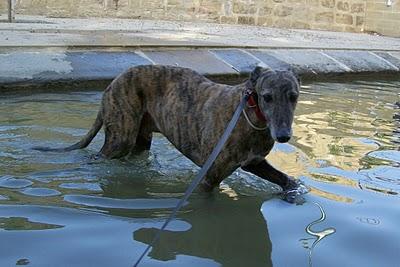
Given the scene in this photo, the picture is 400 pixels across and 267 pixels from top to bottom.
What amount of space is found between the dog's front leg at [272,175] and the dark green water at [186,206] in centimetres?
11

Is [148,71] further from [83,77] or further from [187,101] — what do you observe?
[83,77]

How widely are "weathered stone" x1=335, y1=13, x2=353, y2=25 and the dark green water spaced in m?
12.7

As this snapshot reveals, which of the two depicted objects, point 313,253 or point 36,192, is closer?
point 313,253

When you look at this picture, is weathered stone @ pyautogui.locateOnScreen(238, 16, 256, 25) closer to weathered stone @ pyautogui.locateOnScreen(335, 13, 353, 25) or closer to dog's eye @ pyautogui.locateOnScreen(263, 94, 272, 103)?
weathered stone @ pyautogui.locateOnScreen(335, 13, 353, 25)

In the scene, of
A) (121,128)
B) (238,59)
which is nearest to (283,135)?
(121,128)

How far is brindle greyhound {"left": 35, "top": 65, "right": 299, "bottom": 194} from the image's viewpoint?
395 centimetres

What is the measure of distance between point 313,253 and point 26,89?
505cm

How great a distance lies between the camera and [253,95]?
4082 mm

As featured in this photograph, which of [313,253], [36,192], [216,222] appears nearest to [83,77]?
[36,192]

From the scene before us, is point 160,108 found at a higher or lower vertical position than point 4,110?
higher

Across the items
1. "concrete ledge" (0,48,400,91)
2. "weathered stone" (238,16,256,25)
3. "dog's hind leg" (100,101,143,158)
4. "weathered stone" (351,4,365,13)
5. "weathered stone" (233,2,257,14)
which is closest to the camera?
"dog's hind leg" (100,101,143,158)

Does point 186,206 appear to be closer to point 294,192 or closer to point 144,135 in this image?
point 294,192

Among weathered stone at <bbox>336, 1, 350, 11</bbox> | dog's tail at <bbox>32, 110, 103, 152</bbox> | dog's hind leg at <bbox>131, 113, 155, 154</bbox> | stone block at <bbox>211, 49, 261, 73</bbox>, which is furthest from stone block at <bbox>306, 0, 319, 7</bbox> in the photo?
dog's tail at <bbox>32, 110, 103, 152</bbox>

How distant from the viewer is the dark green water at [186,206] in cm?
345
